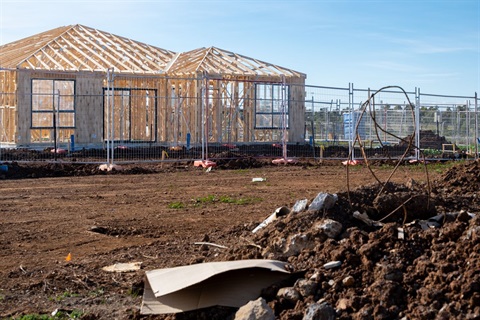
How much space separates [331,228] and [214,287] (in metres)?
1.37

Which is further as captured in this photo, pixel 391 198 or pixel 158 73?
pixel 158 73

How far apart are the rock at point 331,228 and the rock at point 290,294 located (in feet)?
3.37

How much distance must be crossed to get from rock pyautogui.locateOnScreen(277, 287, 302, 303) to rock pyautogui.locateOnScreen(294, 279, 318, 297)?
4 centimetres

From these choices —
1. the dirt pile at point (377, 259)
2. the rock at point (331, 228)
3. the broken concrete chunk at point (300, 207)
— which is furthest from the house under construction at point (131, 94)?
the rock at point (331, 228)

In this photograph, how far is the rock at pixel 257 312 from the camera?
528 cm

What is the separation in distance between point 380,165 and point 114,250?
48.9 ft

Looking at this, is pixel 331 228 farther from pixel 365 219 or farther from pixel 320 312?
pixel 320 312

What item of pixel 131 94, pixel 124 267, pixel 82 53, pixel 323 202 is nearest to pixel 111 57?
pixel 82 53

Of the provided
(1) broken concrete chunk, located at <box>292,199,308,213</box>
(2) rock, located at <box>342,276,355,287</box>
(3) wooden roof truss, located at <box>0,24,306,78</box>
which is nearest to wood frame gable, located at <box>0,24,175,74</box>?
(3) wooden roof truss, located at <box>0,24,306,78</box>

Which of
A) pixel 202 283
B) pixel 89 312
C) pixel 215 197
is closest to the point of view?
pixel 202 283

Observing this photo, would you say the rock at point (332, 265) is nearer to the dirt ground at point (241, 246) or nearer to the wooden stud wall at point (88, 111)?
the dirt ground at point (241, 246)

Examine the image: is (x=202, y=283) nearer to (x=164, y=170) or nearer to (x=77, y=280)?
(x=77, y=280)

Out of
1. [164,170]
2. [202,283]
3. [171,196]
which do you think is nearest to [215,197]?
[171,196]

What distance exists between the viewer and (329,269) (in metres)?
5.82
